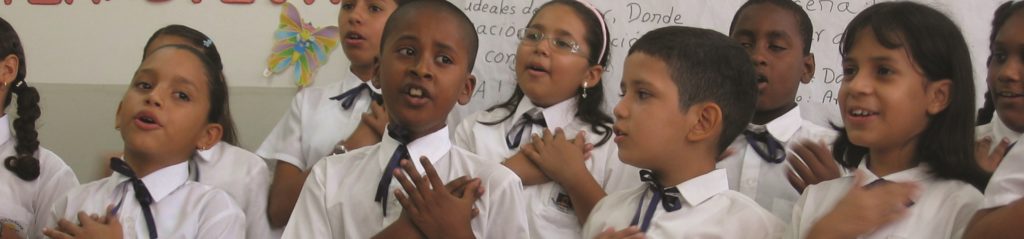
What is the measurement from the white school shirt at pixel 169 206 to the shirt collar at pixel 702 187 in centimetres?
95

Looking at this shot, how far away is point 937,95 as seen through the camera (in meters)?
1.83

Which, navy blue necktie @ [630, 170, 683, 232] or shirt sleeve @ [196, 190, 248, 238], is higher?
navy blue necktie @ [630, 170, 683, 232]

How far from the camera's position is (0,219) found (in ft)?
8.41

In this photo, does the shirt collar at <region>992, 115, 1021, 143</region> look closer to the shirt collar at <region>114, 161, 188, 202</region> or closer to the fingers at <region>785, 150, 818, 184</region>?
the fingers at <region>785, 150, 818, 184</region>

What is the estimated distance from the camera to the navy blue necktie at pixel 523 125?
262 cm

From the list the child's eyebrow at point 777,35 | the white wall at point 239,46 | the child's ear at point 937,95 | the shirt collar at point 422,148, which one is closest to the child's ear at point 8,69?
the white wall at point 239,46

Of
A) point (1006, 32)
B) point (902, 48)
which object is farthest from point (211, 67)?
point (1006, 32)

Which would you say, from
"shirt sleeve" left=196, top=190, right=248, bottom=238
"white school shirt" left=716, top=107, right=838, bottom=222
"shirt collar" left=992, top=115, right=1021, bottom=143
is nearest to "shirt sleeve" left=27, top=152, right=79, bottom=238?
"shirt sleeve" left=196, top=190, right=248, bottom=238

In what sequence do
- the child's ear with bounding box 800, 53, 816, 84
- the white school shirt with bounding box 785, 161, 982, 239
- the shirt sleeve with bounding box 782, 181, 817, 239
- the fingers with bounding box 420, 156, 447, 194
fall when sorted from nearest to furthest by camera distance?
the white school shirt with bounding box 785, 161, 982, 239 < the shirt sleeve with bounding box 782, 181, 817, 239 < the fingers with bounding box 420, 156, 447, 194 < the child's ear with bounding box 800, 53, 816, 84

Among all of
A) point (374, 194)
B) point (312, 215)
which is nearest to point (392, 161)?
point (374, 194)

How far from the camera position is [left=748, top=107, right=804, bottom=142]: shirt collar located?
2.40 metres

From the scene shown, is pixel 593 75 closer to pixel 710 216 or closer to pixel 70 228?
pixel 710 216

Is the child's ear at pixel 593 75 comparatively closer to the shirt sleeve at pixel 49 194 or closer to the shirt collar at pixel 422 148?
the shirt collar at pixel 422 148

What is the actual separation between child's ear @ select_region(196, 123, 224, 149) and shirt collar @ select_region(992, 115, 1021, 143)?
167 cm
